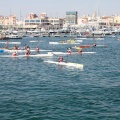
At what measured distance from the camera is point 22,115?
20766 millimetres

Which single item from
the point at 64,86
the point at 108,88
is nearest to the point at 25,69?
the point at 64,86

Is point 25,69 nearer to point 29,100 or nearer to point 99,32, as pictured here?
point 29,100

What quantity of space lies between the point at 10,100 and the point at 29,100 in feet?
4.53

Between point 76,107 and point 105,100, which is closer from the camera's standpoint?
point 76,107

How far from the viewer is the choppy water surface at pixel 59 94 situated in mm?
21094

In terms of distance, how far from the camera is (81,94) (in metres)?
26.4

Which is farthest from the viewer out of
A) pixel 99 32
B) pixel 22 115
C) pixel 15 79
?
→ pixel 99 32

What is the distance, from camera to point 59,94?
26438 mm

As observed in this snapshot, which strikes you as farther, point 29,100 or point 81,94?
point 81,94

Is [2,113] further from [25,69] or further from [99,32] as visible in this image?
[99,32]

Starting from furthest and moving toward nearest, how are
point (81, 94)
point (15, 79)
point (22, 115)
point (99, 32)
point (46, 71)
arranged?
point (99, 32), point (46, 71), point (15, 79), point (81, 94), point (22, 115)

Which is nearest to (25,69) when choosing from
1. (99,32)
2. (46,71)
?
(46,71)

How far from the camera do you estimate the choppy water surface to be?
2109 centimetres

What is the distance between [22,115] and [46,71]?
1899 cm
